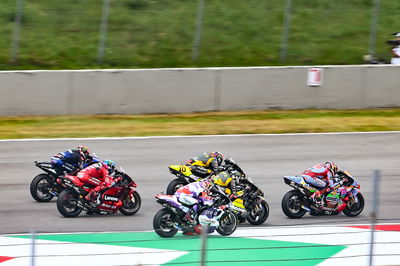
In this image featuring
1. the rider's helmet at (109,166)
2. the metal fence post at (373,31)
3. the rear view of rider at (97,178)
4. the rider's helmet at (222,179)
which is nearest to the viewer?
the rider's helmet at (222,179)

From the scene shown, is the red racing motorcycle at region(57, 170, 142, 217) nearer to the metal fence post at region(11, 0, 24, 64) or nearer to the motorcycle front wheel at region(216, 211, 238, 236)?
the motorcycle front wheel at region(216, 211, 238, 236)

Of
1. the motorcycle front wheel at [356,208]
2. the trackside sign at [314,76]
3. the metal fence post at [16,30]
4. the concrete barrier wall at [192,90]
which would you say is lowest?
the motorcycle front wheel at [356,208]

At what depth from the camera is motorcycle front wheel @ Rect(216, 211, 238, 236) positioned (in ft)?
41.7

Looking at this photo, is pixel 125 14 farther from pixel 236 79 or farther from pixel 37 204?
pixel 37 204

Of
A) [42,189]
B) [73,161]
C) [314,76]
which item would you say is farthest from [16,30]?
[73,161]

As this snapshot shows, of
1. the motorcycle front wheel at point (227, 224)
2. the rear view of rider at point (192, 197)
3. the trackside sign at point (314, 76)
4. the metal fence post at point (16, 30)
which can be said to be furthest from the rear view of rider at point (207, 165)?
the metal fence post at point (16, 30)

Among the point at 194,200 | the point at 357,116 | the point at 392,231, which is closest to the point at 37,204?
the point at 194,200

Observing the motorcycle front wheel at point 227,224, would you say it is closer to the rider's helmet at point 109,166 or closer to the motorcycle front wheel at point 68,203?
the rider's helmet at point 109,166

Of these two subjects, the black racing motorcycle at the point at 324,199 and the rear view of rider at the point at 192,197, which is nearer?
the rear view of rider at the point at 192,197

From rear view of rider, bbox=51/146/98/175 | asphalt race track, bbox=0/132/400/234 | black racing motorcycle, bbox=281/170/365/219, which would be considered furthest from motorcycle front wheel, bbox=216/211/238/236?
rear view of rider, bbox=51/146/98/175

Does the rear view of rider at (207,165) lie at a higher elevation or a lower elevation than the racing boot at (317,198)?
higher

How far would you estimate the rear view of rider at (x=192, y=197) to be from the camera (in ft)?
41.5

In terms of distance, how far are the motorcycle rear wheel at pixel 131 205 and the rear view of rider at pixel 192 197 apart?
1.86 m

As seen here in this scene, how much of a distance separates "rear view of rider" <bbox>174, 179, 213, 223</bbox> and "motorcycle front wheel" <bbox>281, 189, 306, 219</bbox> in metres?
1.86
